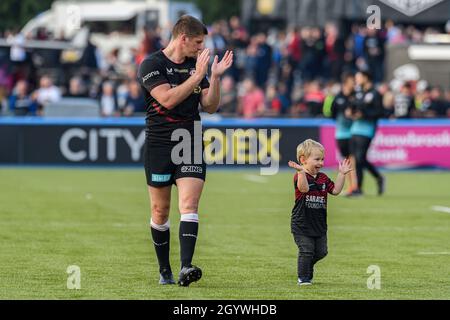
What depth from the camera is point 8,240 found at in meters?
15.0

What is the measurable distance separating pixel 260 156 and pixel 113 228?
12.5m

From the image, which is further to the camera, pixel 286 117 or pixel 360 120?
pixel 286 117

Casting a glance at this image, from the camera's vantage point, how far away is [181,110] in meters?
11.2

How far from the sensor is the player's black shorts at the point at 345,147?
2288 centimetres

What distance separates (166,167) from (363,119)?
11557 mm

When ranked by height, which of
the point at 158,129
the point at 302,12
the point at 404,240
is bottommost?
the point at 404,240

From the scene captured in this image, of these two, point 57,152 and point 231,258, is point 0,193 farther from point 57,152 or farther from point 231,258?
point 231,258

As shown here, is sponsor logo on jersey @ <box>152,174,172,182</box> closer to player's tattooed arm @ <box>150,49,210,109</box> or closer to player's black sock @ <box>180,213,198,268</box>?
player's black sock @ <box>180,213,198,268</box>

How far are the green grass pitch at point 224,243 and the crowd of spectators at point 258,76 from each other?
7391mm

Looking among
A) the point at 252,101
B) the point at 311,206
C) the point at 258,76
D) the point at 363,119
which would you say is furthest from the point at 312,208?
the point at 258,76

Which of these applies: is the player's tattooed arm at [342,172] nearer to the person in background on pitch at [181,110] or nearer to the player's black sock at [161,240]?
the person in background on pitch at [181,110]

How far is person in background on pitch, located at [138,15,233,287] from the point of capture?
11070mm

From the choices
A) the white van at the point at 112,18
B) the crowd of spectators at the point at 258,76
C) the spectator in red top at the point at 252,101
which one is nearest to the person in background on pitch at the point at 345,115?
the crowd of spectators at the point at 258,76

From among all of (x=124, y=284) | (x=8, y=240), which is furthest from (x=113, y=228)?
(x=124, y=284)
